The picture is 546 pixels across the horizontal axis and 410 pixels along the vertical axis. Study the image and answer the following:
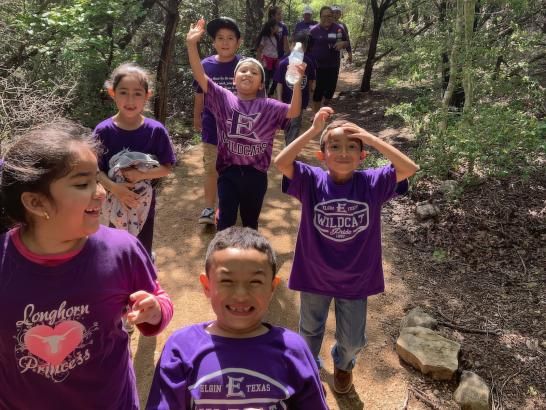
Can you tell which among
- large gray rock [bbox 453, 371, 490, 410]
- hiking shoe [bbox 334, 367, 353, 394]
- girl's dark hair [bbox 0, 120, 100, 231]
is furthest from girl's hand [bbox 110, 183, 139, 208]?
large gray rock [bbox 453, 371, 490, 410]

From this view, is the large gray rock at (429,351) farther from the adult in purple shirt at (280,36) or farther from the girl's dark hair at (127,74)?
the adult in purple shirt at (280,36)

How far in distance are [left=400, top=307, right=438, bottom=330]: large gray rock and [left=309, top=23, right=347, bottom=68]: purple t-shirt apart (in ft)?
20.6

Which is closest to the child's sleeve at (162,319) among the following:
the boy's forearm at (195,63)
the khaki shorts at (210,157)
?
the boy's forearm at (195,63)

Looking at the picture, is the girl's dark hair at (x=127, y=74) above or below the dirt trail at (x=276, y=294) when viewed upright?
above

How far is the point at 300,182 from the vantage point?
2.60 meters

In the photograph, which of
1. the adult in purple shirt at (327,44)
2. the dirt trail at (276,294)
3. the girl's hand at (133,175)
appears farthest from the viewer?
the adult in purple shirt at (327,44)

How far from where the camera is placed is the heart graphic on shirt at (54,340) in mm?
1447

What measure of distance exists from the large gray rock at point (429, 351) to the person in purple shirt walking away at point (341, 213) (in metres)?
0.76

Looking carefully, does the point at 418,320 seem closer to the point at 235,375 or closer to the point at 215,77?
the point at 235,375

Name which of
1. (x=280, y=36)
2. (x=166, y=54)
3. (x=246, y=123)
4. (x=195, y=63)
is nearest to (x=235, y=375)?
(x=246, y=123)

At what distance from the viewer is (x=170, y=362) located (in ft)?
4.73

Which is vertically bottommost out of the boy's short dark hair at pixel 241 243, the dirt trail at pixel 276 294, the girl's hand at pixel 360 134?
the dirt trail at pixel 276 294

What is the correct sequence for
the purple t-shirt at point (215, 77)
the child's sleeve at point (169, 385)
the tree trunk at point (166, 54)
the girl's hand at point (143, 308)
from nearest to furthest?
the child's sleeve at point (169, 385) < the girl's hand at point (143, 308) < the purple t-shirt at point (215, 77) < the tree trunk at point (166, 54)

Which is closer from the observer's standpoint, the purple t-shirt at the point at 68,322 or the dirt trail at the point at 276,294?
the purple t-shirt at the point at 68,322
